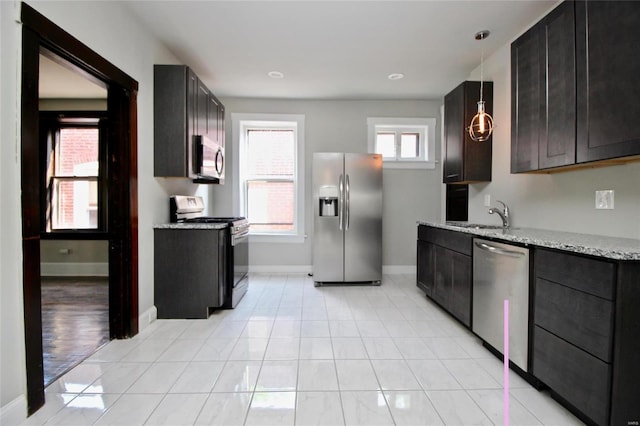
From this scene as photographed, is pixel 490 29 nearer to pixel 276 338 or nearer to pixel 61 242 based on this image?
pixel 276 338

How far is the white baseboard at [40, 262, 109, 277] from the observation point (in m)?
4.42

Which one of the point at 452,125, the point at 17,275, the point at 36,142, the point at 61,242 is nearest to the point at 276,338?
the point at 17,275

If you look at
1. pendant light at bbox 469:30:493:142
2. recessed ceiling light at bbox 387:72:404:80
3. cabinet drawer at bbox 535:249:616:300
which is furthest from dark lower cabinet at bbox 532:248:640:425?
recessed ceiling light at bbox 387:72:404:80

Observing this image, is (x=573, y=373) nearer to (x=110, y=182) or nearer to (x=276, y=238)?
(x=110, y=182)

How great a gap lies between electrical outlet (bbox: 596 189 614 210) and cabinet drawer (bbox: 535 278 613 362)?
716 millimetres

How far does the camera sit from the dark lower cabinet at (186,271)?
2.79m

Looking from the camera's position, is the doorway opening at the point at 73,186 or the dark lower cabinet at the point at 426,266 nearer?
the dark lower cabinet at the point at 426,266

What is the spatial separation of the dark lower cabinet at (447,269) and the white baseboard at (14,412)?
2.88 metres

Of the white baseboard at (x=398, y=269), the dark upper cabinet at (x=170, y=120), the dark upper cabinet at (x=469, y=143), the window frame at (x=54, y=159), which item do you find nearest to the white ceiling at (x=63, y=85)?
the window frame at (x=54, y=159)

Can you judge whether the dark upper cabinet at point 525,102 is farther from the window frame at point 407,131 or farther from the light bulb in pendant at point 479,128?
the window frame at point 407,131

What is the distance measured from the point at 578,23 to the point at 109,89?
326cm

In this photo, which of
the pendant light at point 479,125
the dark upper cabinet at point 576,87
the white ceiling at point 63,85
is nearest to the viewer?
the dark upper cabinet at point 576,87

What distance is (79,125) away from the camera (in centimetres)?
433

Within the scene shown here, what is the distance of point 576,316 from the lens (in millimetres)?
1483
